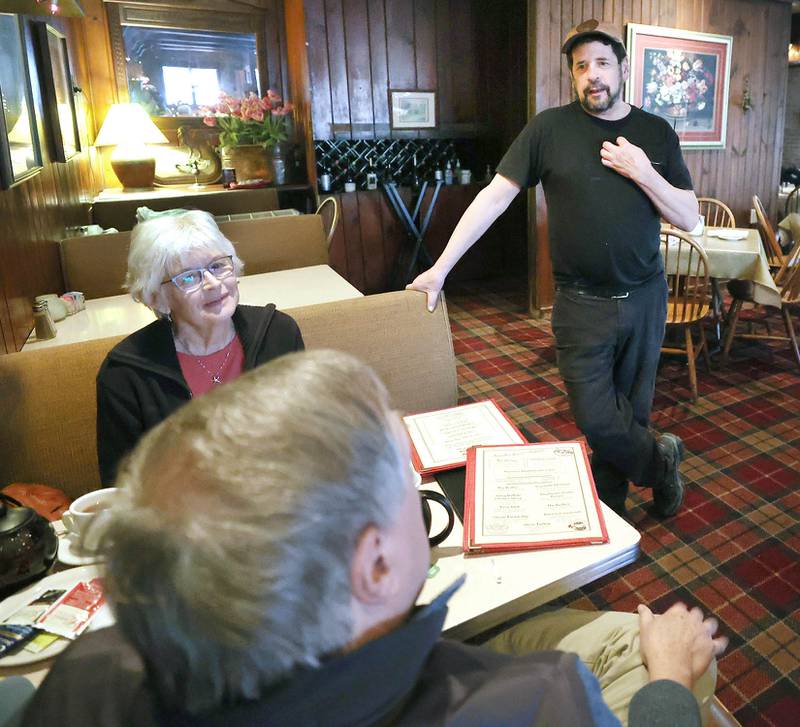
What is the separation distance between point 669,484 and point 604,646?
4.44 ft

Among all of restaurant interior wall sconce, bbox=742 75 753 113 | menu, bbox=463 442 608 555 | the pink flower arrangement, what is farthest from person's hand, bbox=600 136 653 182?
restaurant interior wall sconce, bbox=742 75 753 113

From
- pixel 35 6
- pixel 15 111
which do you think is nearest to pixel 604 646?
pixel 35 6

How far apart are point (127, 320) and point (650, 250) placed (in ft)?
6.38

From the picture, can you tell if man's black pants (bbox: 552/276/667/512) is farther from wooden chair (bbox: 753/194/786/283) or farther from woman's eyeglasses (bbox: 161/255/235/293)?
wooden chair (bbox: 753/194/786/283)

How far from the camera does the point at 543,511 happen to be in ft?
3.52

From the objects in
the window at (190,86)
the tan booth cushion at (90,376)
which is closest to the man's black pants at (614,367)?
the tan booth cushion at (90,376)

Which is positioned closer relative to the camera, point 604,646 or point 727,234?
point 604,646

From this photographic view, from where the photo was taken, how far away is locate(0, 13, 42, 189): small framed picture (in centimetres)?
177

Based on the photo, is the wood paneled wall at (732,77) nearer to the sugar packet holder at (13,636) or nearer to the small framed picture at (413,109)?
the small framed picture at (413,109)

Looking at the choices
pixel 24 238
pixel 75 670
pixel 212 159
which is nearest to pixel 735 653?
pixel 75 670

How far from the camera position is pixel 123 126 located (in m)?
3.98

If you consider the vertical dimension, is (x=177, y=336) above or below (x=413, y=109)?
below

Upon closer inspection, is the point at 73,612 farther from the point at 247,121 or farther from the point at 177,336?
the point at 247,121

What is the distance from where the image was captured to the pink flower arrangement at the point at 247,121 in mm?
4230
